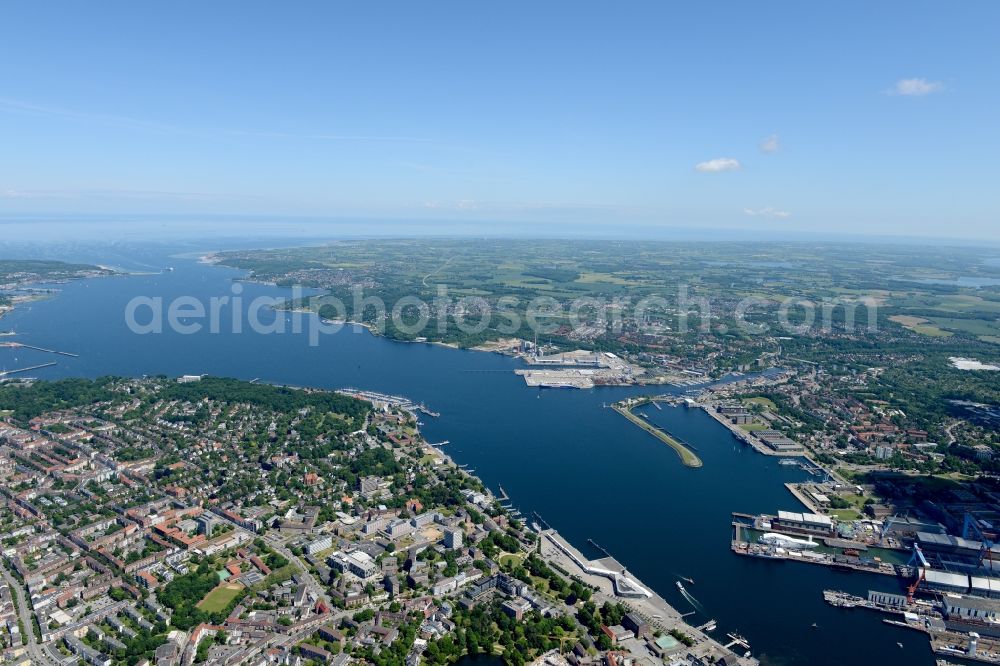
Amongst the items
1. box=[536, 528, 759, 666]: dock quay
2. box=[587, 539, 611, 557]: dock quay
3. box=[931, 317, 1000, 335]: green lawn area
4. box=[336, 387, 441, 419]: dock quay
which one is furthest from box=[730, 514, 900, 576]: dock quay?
box=[931, 317, 1000, 335]: green lawn area

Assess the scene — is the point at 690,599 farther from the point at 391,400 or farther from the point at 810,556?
the point at 391,400

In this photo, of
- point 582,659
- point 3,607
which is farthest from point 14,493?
point 582,659

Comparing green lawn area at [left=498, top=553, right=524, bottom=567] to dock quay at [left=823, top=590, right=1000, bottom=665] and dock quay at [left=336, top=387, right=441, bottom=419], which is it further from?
dock quay at [left=336, top=387, right=441, bottom=419]

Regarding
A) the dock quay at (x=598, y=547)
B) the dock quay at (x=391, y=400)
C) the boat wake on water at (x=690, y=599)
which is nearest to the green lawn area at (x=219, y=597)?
the dock quay at (x=598, y=547)

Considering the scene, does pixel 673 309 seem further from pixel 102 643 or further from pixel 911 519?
pixel 102 643

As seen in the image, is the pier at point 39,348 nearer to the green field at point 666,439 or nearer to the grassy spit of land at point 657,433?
the grassy spit of land at point 657,433

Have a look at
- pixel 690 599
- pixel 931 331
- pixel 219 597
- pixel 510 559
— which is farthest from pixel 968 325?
pixel 219 597

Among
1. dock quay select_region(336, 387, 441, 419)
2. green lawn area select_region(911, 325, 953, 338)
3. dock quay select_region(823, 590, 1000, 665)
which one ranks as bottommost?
dock quay select_region(823, 590, 1000, 665)
